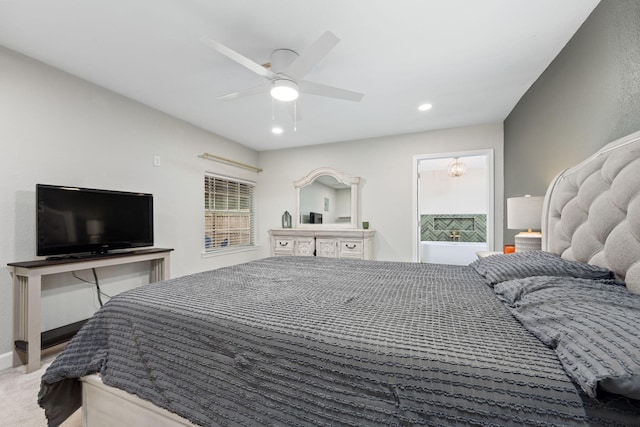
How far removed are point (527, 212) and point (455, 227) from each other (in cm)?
528

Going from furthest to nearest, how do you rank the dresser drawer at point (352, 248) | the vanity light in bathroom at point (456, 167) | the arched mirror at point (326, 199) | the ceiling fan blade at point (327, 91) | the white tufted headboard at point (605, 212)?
1. the vanity light in bathroom at point (456, 167)
2. the arched mirror at point (326, 199)
3. the dresser drawer at point (352, 248)
4. the ceiling fan blade at point (327, 91)
5. the white tufted headboard at point (605, 212)

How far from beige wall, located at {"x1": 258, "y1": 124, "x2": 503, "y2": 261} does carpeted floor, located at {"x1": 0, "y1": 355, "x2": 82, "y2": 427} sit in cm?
367

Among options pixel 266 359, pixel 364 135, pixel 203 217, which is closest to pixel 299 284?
pixel 266 359

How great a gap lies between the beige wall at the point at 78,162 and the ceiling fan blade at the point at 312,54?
2174mm

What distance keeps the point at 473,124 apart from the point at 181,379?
4318 mm

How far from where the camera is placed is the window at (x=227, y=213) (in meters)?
4.18

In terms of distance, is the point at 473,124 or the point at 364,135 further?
the point at 364,135

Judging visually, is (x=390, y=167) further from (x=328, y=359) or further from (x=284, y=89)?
(x=328, y=359)

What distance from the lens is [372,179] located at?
4.41 meters

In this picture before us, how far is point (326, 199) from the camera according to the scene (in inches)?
186

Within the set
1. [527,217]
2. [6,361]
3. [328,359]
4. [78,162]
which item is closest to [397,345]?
[328,359]

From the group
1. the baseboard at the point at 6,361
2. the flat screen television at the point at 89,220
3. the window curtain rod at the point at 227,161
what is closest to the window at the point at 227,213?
the window curtain rod at the point at 227,161

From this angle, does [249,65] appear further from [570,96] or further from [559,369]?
[570,96]

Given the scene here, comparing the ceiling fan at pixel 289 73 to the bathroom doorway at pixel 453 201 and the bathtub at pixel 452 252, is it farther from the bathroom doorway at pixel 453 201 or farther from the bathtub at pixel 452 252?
the bathroom doorway at pixel 453 201
